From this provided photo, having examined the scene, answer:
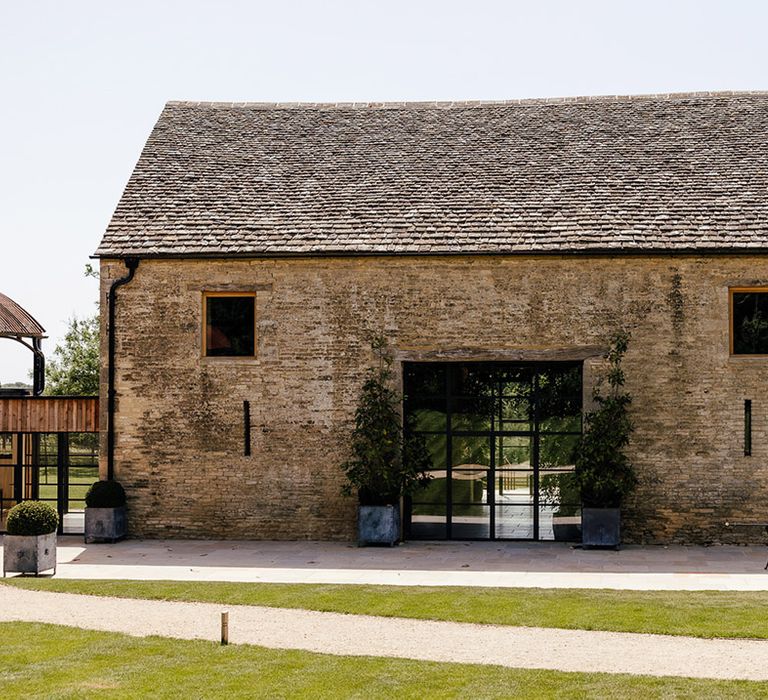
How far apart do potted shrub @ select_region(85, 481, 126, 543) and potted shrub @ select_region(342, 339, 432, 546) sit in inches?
166

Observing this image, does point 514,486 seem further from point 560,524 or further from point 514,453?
point 560,524

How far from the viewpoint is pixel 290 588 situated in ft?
48.9

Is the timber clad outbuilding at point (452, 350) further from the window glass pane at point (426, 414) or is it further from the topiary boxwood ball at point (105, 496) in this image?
the topiary boxwood ball at point (105, 496)

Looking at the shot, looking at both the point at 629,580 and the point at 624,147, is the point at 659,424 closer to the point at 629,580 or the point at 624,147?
the point at 629,580

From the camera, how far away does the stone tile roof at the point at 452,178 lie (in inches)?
809

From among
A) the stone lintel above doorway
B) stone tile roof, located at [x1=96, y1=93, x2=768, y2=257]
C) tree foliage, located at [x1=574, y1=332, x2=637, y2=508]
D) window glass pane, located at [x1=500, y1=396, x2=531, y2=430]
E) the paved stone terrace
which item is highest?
stone tile roof, located at [x1=96, y1=93, x2=768, y2=257]

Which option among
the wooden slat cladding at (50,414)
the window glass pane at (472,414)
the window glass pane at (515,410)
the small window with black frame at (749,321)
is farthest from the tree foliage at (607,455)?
the wooden slat cladding at (50,414)

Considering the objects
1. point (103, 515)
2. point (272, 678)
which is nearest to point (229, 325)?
point (103, 515)

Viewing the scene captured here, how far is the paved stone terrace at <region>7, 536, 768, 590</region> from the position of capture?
52.8 feet

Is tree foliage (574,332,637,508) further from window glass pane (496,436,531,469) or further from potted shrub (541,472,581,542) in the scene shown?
window glass pane (496,436,531,469)

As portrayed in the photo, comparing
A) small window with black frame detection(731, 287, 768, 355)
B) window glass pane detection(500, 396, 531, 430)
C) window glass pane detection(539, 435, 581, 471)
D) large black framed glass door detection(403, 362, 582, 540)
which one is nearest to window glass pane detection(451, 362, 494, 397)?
large black framed glass door detection(403, 362, 582, 540)

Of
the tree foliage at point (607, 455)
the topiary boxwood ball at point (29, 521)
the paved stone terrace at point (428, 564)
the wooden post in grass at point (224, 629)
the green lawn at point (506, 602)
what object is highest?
the tree foliage at point (607, 455)

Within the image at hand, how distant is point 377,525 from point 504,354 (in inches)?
149

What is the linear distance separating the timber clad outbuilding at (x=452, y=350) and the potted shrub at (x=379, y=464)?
49 centimetres
